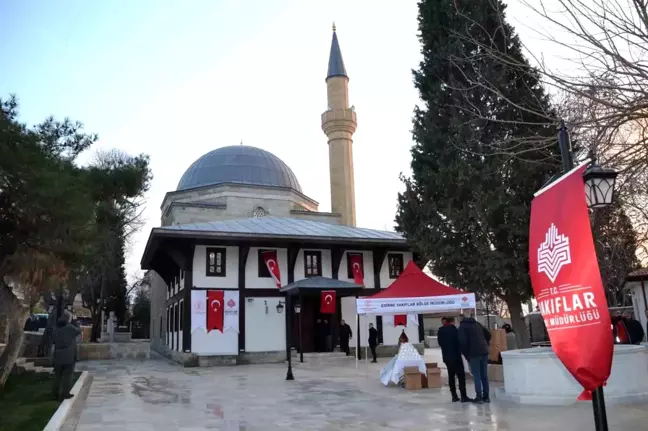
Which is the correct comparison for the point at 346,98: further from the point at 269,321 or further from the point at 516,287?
the point at 516,287

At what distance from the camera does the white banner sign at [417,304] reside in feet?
41.8

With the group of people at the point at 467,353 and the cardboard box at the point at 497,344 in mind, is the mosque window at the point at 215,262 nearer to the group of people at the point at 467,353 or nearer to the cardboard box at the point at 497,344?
the cardboard box at the point at 497,344

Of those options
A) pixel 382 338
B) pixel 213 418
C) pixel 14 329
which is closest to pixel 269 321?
pixel 382 338

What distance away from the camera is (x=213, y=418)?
8586mm

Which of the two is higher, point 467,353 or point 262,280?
point 262,280

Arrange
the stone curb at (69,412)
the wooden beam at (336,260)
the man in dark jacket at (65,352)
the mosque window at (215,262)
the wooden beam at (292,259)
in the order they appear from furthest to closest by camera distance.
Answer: the wooden beam at (336,260) → the wooden beam at (292,259) → the mosque window at (215,262) → the man in dark jacket at (65,352) → the stone curb at (69,412)

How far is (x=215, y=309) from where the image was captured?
21.0 m

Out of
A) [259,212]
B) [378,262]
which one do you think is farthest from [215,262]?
[259,212]

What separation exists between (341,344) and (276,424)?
1466 centimetres

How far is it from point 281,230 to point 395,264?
223 inches

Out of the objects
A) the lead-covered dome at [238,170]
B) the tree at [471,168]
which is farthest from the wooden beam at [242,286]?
the lead-covered dome at [238,170]

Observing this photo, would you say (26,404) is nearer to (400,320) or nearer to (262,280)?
(262,280)

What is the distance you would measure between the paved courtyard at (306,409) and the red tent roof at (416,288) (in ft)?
7.51

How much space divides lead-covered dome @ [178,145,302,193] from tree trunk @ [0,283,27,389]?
2404 cm
